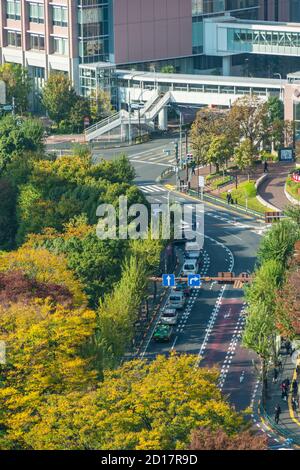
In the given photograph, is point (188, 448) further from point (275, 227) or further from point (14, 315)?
point (275, 227)

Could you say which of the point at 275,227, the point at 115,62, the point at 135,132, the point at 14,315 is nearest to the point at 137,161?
the point at 135,132

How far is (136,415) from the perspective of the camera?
86.6 meters

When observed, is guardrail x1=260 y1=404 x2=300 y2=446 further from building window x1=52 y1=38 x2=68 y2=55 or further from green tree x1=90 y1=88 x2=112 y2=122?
building window x1=52 y1=38 x2=68 y2=55

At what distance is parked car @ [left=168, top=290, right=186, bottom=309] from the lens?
11931 centimetres

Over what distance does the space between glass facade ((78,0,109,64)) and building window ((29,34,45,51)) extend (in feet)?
20.6

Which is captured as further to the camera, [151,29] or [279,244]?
[151,29]

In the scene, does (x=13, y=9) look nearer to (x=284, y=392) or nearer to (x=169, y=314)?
(x=169, y=314)

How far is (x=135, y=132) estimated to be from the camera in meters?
174

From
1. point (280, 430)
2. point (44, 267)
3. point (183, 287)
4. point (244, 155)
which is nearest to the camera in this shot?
point (280, 430)

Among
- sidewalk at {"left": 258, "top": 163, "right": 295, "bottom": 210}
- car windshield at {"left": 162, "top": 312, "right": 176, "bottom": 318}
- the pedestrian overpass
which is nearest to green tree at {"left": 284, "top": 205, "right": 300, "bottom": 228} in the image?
car windshield at {"left": 162, "top": 312, "right": 176, "bottom": 318}

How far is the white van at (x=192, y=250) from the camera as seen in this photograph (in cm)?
12938

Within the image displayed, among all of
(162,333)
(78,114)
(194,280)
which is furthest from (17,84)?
(162,333)

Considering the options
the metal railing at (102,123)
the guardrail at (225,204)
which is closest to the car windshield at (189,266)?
the guardrail at (225,204)

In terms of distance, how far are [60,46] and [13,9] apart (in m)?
8.74
